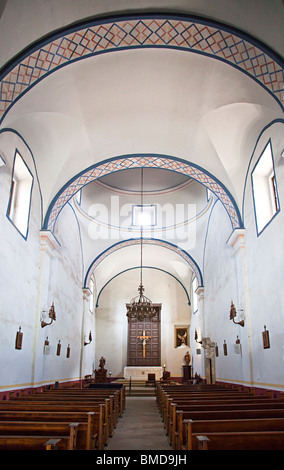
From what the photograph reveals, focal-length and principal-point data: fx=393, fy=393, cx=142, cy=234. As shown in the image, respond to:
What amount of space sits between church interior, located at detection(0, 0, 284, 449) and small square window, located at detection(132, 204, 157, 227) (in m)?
2.29

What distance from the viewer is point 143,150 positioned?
11.8m

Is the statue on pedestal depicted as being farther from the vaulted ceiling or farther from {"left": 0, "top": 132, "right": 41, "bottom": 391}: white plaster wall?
{"left": 0, "top": 132, "right": 41, "bottom": 391}: white plaster wall

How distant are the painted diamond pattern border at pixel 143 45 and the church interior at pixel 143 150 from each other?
25 mm

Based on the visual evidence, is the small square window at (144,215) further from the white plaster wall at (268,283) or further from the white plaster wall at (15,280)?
the white plaster wall at (268,283)

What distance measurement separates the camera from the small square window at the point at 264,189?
9180 millimetres

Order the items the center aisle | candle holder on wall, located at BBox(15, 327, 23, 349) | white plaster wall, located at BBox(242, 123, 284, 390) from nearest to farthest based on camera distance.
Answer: the center aisle
white plaster wall, located at BBox(242, 123, 284, 390)
candle holder on wall, located at BBox(15, 327, 23, 349)

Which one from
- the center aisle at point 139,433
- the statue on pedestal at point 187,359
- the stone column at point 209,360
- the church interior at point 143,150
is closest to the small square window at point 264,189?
the church interior at point 143,150

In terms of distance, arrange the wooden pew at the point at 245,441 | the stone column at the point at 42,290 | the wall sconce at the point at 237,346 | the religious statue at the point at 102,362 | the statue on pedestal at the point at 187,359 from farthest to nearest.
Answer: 1. the statue on pedestal at the point at 187,359
2. the religious statue at the point at 102,362
3. the wall sconce at the point at 237,346
4. the stone column at the point at 42,290
5. the wooden pew at the point at 245,441

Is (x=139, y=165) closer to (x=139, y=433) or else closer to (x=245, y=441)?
(x=139, y=433)

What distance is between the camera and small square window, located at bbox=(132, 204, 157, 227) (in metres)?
18.6

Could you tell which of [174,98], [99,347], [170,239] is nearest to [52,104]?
[174,98]

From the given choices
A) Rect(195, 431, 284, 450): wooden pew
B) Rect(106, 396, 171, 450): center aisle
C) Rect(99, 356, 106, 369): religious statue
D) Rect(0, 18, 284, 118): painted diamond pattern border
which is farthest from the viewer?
Rect(99, 356, 106, 369): religious statue

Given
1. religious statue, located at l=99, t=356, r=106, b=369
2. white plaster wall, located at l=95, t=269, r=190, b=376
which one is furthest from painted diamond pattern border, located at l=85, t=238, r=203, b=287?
white plaster wall, located at l=95, t=269, r=190, b=376

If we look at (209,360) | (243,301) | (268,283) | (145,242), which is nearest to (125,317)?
(145,242)
